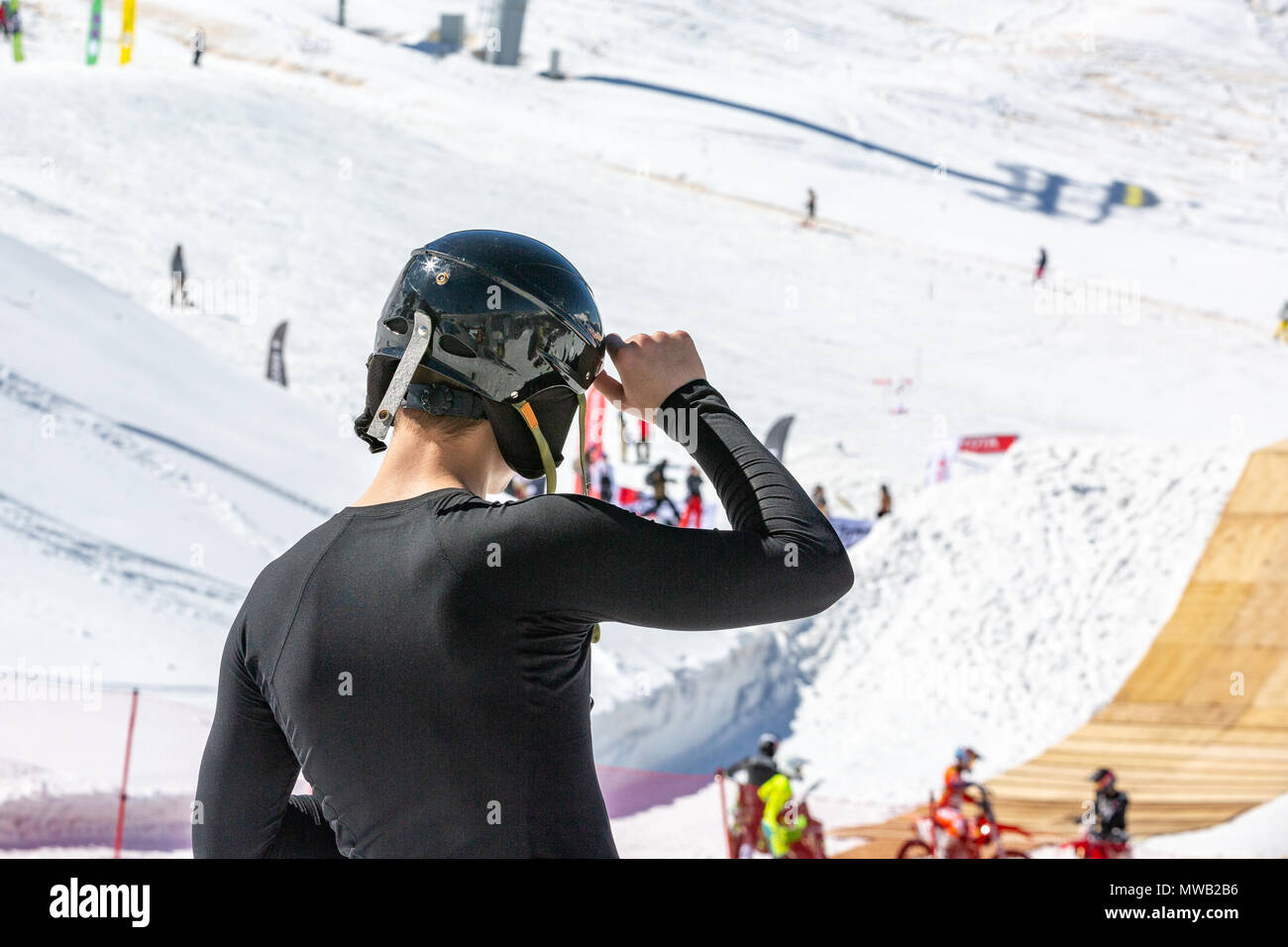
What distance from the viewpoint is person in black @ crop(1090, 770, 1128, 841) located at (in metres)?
9.06

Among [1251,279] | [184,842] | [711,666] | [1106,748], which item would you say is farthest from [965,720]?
[1251,279]

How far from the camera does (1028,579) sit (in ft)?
53.3

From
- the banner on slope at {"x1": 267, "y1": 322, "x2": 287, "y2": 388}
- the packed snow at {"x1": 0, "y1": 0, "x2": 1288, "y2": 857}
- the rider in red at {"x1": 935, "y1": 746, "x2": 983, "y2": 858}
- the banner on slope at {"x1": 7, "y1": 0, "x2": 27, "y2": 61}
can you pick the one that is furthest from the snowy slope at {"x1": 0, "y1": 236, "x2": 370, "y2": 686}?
the banner on slope at {"x1": 7, "y1": 0, "x2": 27, "y2": 61}

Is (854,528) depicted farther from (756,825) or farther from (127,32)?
(127,32)

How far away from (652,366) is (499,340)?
0.57 feet

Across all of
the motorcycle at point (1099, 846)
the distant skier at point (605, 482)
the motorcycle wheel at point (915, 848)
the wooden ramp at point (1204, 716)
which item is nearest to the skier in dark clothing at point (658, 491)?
the distant skier at point (605, 482)

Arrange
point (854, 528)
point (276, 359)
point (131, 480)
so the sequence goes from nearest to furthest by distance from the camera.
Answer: point (131, 480) < point (854, 528) < point (276, 359)

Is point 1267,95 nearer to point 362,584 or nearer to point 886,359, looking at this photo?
point 886,359

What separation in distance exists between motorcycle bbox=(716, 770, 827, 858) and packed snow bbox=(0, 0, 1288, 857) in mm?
185

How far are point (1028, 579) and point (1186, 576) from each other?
1864 mm

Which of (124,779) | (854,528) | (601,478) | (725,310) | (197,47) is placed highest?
(197,47)

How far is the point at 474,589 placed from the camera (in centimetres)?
130

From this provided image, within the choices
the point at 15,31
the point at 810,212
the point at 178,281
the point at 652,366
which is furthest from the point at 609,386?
the point at 15,31

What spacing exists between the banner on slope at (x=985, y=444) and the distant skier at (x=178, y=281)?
1632cm
